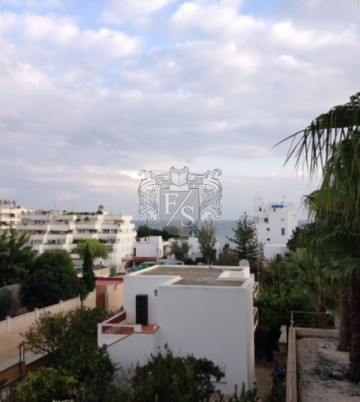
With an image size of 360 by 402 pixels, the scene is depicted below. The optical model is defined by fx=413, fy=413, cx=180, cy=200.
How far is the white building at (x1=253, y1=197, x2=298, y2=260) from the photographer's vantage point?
58.0 meters

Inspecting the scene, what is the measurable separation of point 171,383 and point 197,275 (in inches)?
310

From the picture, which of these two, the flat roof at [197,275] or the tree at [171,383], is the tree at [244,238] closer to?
the flat roof at [197,275]

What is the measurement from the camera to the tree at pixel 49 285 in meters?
21.5

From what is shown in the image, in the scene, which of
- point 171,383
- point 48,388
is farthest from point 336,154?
point 48,388

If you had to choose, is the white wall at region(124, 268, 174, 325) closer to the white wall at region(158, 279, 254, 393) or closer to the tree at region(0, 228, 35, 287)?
Result: the white wall at region(158, 279, 254, 393)

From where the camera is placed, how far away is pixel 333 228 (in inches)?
303

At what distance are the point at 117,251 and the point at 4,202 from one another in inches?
1742

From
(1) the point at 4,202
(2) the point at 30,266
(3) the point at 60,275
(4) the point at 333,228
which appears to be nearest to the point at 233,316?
(4) the point at 333,228

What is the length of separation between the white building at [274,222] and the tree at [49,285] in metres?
38.9

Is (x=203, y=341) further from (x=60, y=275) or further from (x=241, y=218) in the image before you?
(x=241, y=218)

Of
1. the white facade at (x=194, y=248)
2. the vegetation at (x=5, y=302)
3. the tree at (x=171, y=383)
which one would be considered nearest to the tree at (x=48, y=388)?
the tree at (x=171, y=383)

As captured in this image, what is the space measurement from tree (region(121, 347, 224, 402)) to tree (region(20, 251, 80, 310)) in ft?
42.7

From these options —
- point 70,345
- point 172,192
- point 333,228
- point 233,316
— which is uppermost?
point 172,192

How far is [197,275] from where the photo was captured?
1614cm
